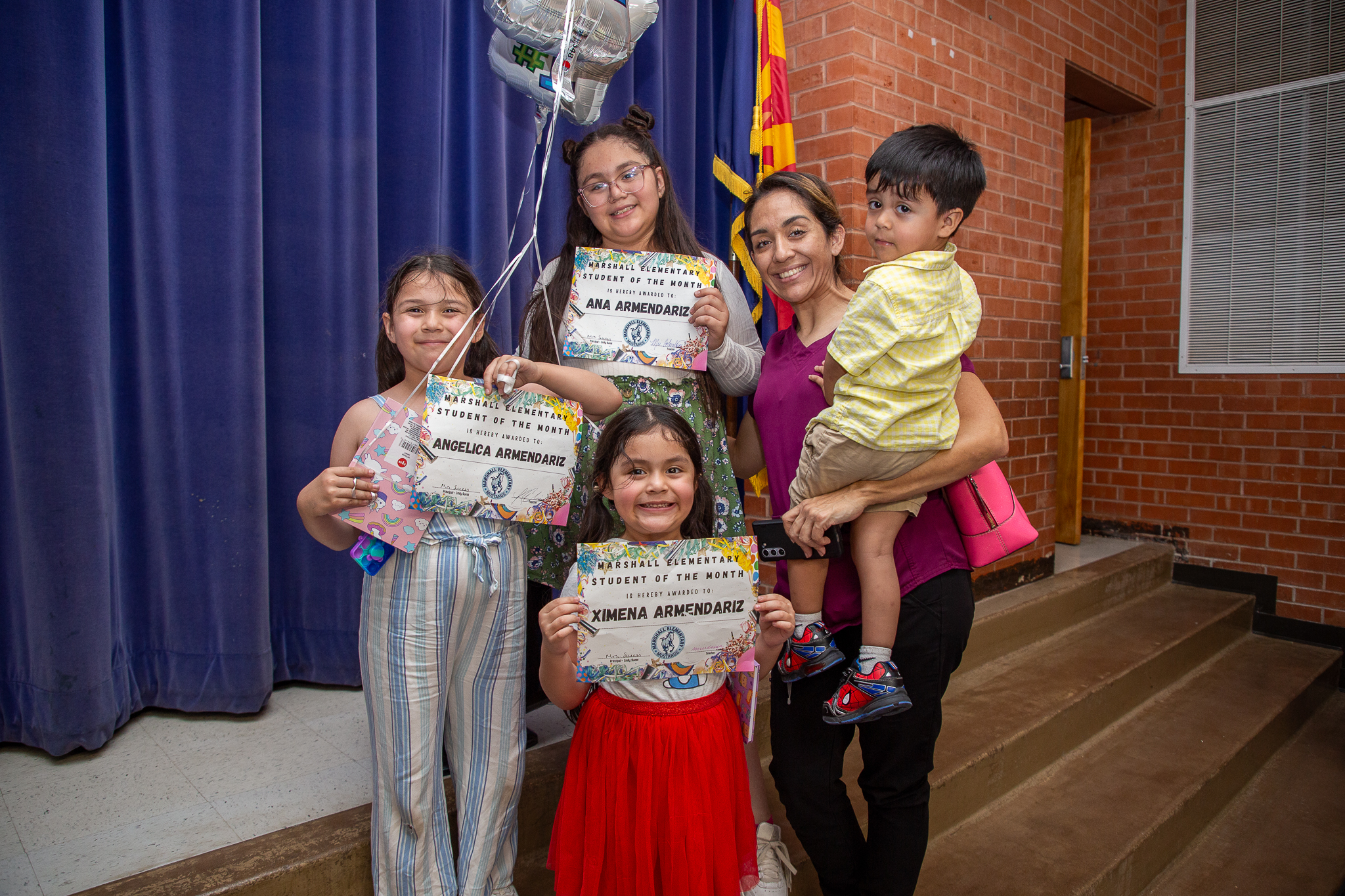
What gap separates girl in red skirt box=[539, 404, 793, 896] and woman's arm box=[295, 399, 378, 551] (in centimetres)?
38

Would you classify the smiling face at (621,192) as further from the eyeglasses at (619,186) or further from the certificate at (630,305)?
the certificate at (630,305)

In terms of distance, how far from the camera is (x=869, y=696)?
1.45 meters

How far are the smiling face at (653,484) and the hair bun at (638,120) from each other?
0.75m

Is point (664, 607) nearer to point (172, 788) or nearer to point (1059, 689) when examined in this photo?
point (172, 788)

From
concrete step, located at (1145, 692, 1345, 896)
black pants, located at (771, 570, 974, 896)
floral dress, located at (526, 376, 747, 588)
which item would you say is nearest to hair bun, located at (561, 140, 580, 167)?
floral dress, located at (526, 376, 747, 588)

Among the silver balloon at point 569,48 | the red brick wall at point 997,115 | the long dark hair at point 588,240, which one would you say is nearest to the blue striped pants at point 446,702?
the long dark hair at point 588,240

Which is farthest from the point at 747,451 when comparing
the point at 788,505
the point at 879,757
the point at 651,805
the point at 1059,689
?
the point at 1059,689

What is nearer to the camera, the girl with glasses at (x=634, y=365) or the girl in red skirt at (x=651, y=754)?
the girl in red skirt at (x=651, y=754)

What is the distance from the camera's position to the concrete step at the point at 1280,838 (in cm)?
229

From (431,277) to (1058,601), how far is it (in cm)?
297

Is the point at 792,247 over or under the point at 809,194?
under

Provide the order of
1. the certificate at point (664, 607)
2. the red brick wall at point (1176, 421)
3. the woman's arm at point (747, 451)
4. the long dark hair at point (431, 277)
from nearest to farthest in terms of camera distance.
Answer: the certificate at point (664, 607) < the long dark hair at point (431, 277) < the woman's arm at point (747, 451) < the red brick wall at point (1176, 421)

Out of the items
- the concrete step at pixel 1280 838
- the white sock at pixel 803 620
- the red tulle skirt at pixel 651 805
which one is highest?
the white sock at pixel 803 620

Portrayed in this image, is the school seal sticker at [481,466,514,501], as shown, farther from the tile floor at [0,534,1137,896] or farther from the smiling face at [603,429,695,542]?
the tile floor at [0,534,1137,896]
